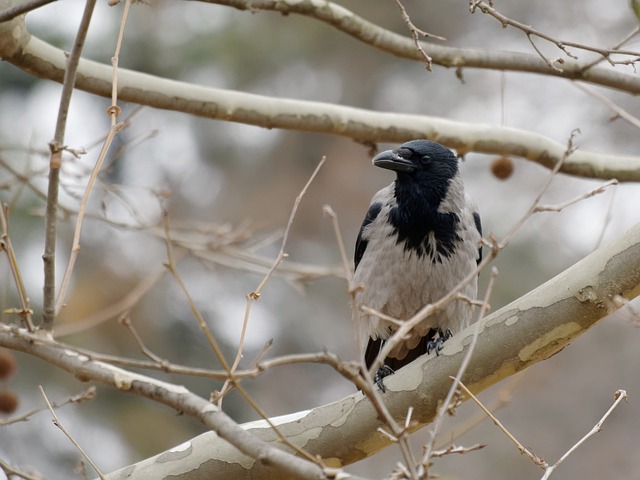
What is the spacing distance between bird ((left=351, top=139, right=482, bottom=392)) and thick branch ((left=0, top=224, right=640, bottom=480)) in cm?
122

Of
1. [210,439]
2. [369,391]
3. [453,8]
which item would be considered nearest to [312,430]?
[210,439]

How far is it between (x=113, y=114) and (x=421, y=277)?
2423 mm

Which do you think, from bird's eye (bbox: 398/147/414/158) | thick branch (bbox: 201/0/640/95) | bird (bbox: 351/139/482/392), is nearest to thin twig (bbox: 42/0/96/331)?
thick branch (bbox: 201/0/640/95)

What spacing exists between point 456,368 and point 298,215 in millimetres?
12198

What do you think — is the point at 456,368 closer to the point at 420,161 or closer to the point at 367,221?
the point at 420,161

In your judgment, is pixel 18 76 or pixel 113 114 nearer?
pixel 113 114

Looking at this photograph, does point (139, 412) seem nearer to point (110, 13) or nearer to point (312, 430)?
point (110, 13)

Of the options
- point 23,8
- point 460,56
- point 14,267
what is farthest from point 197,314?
point 460,56

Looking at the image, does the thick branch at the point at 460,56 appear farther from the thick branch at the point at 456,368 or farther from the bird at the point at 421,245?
the thick branch at the point at 456,368

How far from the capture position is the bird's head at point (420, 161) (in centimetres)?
505

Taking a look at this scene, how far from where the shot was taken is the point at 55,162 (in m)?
2.65

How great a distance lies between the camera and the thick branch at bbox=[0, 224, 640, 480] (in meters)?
3.42

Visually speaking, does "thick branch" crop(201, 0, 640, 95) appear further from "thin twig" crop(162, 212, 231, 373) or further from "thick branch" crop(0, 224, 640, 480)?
"thin twig" crop(162, 212, 231, 373)

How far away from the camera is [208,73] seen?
13.6 metres
